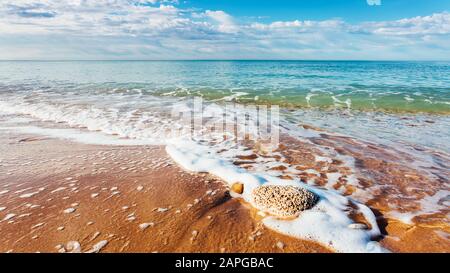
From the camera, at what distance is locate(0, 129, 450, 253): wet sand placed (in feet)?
9.97

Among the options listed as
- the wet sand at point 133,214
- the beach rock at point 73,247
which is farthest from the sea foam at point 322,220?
the beach rock at point 73,247

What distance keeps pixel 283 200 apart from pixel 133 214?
196 cm

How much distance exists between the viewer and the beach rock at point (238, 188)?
4279 millimetres

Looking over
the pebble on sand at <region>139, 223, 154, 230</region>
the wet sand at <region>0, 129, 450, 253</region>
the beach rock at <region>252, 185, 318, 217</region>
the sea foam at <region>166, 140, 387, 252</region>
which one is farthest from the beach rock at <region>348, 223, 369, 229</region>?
the pebble on sand at <region>139, 223, 154, 230</region>

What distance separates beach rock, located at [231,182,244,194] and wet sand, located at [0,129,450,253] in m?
0.14

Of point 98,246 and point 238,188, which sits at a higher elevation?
point 238,188

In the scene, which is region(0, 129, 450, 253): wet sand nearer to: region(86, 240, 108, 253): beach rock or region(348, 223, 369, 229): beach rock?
region(86, 240, 108, 253): beach rock

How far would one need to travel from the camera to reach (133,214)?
362 centimetres

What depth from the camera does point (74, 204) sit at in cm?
387

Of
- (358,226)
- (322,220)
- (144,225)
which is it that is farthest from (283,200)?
(144,225)

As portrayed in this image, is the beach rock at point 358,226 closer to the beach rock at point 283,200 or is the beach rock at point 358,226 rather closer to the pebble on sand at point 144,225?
the beach rock at point 283,200

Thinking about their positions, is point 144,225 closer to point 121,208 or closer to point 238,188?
point 121,208
